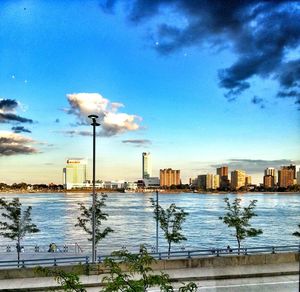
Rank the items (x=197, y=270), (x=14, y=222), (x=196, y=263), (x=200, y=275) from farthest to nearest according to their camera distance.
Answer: (x=14, y=222), (x=196, y=263), (x=197, y=270), (x=200, y=275)

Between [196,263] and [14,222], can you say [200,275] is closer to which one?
[196,263]

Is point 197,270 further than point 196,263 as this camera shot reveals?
No

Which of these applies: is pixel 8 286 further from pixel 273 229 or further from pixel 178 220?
pixel 273 229

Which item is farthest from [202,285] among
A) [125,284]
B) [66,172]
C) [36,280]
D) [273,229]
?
[66,172]

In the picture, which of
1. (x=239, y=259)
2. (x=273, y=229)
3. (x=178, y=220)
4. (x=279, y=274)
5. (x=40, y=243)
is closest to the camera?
(x=279, y=274)

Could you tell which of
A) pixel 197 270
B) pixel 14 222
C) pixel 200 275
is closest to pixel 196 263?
pixel 197 270

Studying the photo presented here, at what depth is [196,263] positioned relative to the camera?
14.0m

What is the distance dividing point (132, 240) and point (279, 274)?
96.5 ft

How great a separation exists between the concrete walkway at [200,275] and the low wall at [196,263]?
241mm

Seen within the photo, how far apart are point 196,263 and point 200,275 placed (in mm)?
1203

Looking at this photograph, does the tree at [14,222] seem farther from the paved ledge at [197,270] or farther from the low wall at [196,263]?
the paved ledge at [197,270]

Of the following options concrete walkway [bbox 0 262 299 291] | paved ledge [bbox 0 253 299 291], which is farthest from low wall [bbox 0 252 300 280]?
concrete walkway [bbox 0 262 299 291]

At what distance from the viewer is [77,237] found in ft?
148

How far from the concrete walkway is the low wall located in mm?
241
